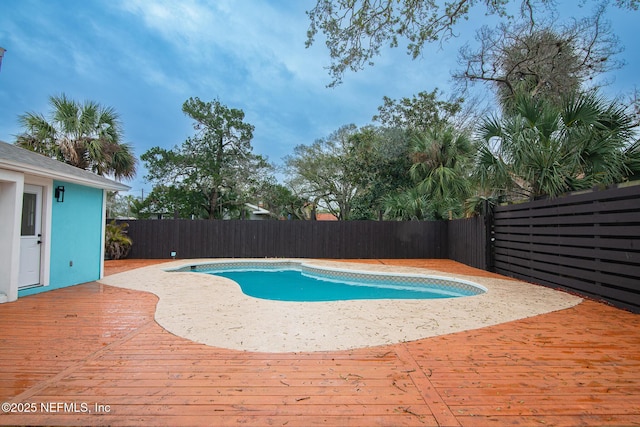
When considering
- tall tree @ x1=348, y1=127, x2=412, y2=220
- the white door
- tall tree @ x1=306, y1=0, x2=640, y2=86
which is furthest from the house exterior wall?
tall tree @ x1=348, y1=127, x2=412, y2=220

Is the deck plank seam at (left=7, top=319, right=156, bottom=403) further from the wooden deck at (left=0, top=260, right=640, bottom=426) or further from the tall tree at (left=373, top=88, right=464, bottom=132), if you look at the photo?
the tall tree at (left=373, top=88, right=464, bottom=132)

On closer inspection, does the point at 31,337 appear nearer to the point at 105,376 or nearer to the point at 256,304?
the point at 105,376

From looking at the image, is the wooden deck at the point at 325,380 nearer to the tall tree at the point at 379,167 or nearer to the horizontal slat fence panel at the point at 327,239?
the horizontal slat fence panel at the point at 327,239

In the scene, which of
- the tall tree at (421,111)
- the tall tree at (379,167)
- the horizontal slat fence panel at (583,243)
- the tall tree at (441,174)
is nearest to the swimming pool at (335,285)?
the horizontal slat fence panel at (583,243)

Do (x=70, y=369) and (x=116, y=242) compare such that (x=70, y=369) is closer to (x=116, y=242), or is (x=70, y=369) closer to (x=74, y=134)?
(x=116, y=242)

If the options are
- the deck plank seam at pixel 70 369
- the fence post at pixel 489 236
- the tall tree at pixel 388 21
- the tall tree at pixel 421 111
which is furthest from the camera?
the tall tree at pixel 421 111

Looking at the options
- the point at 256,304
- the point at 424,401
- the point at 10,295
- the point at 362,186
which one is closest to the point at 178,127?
the point at 362,186

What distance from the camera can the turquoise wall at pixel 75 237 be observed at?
206 inches

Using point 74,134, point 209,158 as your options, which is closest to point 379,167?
point 209,158

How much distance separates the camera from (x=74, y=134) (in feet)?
30.1

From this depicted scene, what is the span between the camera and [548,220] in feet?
18.3

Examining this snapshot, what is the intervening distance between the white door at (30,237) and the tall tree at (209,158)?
1008 cm

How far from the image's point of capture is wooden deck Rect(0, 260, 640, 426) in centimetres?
173

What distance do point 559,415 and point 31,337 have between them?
4.11 m
